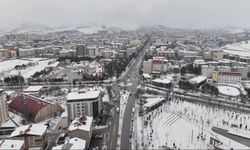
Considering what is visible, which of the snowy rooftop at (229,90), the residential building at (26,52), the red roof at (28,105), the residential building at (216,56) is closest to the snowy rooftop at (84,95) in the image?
the red roof at (28,105)

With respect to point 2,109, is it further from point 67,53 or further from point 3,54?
point 3,54

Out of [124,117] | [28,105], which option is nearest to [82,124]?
[124,117]

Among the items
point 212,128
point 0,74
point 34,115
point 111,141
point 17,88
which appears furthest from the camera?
point 0,74

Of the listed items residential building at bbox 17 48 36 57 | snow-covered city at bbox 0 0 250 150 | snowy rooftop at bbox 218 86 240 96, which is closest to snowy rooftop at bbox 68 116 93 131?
snow-covered city at bbox 0 0 250 150

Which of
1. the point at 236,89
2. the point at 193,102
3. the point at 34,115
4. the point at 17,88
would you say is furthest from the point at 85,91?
the point at 236,89

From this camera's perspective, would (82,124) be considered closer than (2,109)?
Yes

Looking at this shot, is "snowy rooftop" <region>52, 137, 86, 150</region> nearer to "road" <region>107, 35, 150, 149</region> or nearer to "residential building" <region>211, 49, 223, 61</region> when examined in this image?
"road" <region>107, 35, 150, 149</region>

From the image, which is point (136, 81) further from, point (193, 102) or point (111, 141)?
point (111, 141)
